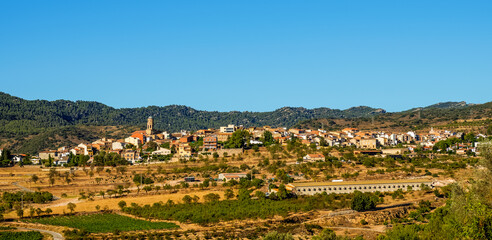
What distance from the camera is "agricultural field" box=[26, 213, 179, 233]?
49472 millimetres

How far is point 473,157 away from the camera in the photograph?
75.3 metres

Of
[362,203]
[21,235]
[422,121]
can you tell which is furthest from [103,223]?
[422,121]

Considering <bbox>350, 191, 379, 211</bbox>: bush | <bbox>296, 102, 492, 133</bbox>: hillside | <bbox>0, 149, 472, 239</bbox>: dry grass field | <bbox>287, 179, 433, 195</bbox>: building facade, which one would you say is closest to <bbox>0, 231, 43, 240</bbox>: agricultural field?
<bbox>0, 149, 472, 239</bbox>: dry grass field

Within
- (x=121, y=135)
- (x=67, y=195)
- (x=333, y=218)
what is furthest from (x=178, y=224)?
(x=121, y=135)

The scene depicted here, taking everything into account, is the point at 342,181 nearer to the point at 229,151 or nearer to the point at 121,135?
the point at 229,151

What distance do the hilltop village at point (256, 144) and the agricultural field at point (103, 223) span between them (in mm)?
27939

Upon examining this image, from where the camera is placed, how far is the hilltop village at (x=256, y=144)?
3339 inches

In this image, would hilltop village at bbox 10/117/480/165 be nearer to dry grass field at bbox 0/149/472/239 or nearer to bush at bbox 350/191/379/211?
dry grass field at bbox 0/149/472/239

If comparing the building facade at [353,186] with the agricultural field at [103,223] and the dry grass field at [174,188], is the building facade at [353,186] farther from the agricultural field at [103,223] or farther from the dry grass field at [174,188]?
the agricultural field at [103,223]

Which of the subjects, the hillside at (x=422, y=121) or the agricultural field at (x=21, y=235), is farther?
the hillside at (x=422, y=121)

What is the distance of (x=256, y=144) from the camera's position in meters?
90.8

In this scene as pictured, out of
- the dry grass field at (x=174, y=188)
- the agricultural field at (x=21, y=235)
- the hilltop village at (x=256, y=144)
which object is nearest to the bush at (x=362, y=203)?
the dry grass field at (x=174, y=188)

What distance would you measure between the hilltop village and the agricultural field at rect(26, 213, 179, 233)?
2794 cm

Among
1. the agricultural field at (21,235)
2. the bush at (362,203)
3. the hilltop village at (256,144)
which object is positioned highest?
the hilltop village at (256,144)
